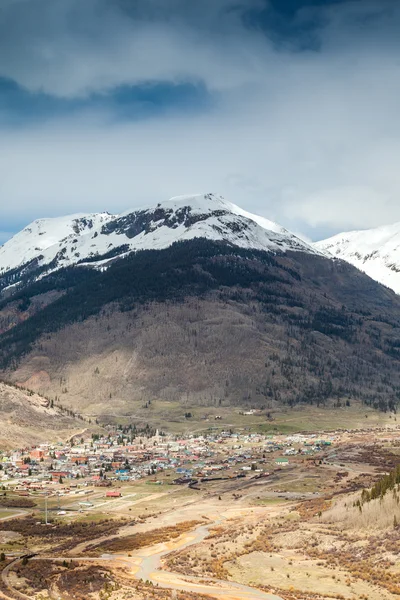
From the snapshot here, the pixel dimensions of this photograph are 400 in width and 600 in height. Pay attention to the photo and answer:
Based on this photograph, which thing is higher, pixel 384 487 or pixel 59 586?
pixel 384 487

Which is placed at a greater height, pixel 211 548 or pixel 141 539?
pixel 211 548

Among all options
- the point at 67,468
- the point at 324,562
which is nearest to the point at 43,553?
the point at 324,562

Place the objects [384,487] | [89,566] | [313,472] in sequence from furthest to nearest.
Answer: [313,472] → [384,487] → [89,566]

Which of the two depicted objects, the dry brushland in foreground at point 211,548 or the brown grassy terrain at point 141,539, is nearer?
the dry brushland in foreground at point 211,548

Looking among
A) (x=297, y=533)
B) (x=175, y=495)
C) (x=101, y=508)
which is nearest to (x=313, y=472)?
(x=175, y=495)

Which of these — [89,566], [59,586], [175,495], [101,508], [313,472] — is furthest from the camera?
[313,472]

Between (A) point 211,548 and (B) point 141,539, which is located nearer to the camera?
(A) point 211,548

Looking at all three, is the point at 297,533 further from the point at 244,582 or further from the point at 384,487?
the point at 244,582

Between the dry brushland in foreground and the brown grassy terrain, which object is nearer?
the dry brushland in foreground

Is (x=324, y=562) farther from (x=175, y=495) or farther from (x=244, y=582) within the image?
(x=175, y=495)

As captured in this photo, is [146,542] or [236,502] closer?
[146,542]
